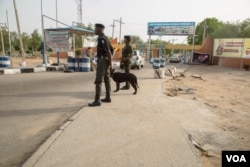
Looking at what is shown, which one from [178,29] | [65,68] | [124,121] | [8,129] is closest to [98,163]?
[124,121]

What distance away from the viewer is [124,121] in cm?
482

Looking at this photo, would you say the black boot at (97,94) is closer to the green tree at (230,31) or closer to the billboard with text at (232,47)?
the billboard with text at (232,47)

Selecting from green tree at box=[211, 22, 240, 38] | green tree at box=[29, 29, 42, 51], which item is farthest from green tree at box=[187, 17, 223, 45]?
green tree at box=[29, 29, 42, 51]

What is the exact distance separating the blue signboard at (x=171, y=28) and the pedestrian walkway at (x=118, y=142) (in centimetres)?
3978

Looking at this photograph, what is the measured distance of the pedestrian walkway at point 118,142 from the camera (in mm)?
3086

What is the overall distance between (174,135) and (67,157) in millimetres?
1920

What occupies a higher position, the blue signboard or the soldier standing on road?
the blue signboard

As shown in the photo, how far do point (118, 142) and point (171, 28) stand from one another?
140ft

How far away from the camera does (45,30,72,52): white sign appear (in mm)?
16406

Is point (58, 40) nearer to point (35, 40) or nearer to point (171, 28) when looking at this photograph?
point (171, 28)

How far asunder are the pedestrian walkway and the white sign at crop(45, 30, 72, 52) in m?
11.8

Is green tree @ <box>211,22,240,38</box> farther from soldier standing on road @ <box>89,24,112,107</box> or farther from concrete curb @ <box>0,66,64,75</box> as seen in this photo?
soldier standing on road @ <box>89,24,112,107</box>

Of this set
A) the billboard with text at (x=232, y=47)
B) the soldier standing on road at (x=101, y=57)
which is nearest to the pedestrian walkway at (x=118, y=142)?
the soldier standing on road at (x=101, y=57)

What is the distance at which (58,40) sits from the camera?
1670 centimetres
